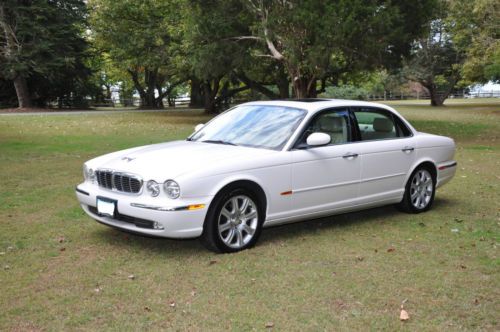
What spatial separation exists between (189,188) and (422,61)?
5477cm

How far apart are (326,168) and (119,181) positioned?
7.60ft

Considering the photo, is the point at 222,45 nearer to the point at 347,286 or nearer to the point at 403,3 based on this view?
the point at 403,3

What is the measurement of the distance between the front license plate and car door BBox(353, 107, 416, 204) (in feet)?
9.73

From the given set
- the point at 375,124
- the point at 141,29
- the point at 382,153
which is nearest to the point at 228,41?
the point at 141,29

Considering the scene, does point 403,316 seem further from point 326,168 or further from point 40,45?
point 40,45

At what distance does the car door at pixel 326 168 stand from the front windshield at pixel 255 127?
0.21 metres

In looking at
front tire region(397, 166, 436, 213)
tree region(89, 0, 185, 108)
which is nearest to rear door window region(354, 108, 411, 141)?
front tire region(397, 166, 436, 213)

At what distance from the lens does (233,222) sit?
610 cm

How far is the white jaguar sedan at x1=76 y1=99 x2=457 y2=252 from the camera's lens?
19.0 feet

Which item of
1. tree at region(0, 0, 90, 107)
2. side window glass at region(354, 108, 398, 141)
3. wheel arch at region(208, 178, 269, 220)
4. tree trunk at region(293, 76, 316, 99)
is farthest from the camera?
tree at region(0, 0, 90, 107)

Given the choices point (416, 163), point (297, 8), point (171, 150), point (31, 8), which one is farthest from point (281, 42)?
point (31, 8)

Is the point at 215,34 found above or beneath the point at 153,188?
above

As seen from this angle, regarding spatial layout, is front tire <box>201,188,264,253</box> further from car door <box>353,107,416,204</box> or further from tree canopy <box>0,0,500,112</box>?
tree canopy <box>0,0,500,112</box>

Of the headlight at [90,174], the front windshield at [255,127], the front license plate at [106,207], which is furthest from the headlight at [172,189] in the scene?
the front windshield at [255,127]
